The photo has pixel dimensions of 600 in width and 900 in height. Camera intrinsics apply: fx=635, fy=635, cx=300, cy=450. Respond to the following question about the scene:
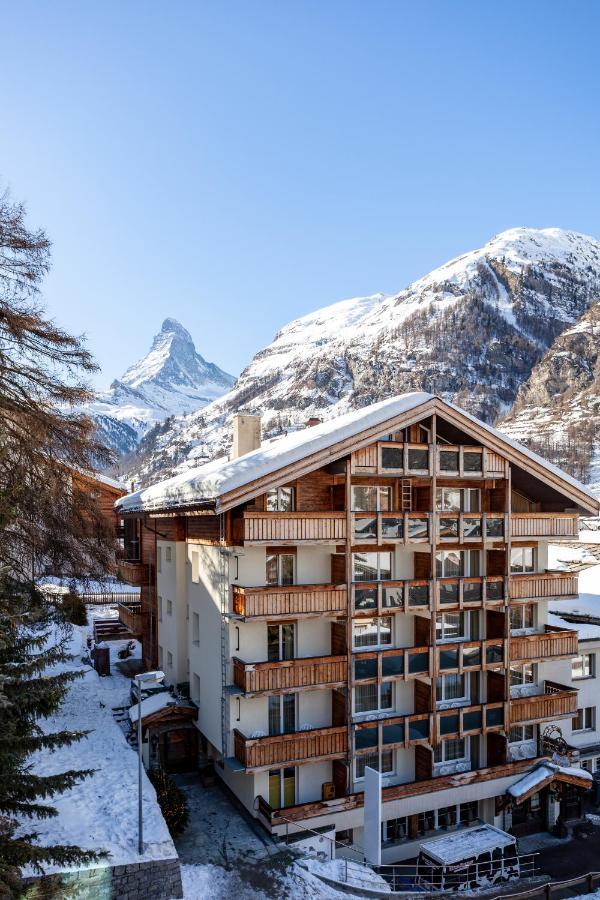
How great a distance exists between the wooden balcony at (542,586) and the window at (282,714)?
27.5 ft

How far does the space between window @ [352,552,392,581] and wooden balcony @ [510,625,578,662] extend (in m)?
5.27


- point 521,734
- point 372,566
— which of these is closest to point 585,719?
point 521,734

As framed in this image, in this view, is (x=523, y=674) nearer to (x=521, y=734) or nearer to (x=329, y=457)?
(x=521, y=734)

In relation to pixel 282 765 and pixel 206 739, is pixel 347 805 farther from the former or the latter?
pixel 206 739

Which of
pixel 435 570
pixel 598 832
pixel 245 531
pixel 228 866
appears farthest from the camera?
pixel 598 832

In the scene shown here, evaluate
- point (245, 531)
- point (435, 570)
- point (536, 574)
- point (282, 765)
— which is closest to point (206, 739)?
point (282, 765)

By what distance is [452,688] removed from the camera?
855 inches

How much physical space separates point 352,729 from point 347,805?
2099 millimetres

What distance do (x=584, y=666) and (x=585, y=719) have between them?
6.92 ft

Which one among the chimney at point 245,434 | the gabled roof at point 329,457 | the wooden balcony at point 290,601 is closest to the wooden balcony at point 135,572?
the gabled roof at point 329,457

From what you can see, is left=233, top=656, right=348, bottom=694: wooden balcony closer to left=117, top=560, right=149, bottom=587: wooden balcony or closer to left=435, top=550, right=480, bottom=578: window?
left=435, top=550, right=480, bottom=578: window

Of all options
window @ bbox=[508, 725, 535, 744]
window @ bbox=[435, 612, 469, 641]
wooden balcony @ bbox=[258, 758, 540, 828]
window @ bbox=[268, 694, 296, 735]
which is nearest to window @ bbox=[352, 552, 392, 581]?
window @ bbox=[435, 612, 469, 641]

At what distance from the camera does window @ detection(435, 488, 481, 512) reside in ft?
70.1

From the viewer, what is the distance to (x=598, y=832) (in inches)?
878
